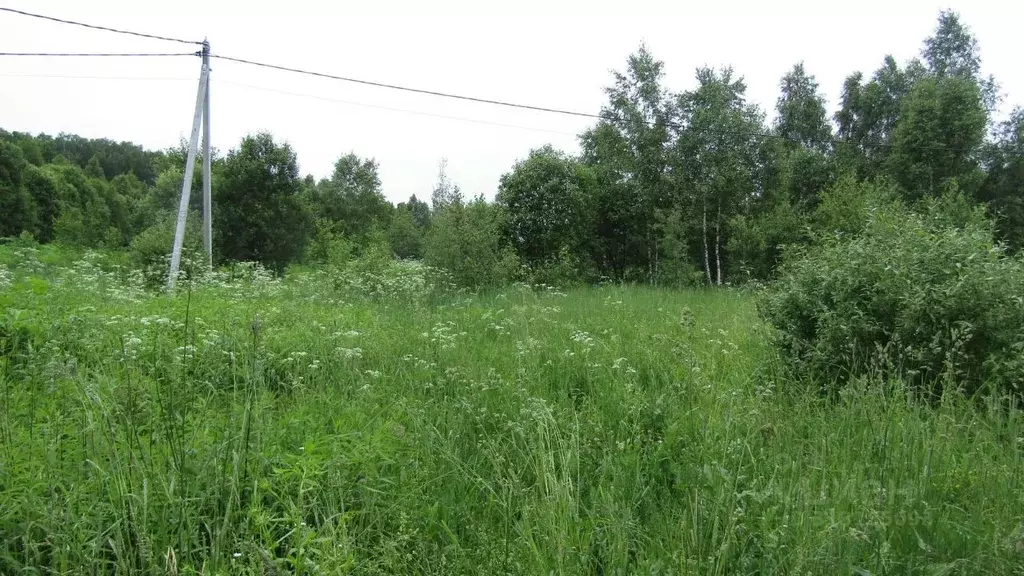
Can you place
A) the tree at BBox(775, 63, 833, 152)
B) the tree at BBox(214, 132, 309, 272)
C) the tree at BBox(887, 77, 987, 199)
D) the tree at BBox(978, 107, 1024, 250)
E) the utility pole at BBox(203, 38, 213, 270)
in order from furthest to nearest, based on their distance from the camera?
the tree at BBox(775, 63, 833, 152) < the tree at BBox(978, 107, 1024, 250) < the tree at BBox(214, 132, 309, 272) < the tree at BBox(887, 77, 987, 199) < the utility pole at BBox(203, 38, 213, 270)

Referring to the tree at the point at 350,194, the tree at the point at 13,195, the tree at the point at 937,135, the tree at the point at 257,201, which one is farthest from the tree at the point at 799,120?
the tree at the point at 13,195

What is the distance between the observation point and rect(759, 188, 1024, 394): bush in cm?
406

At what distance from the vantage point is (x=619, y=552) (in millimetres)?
2113

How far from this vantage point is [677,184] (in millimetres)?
21453

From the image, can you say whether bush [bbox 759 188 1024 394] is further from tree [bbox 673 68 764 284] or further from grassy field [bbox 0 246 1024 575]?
tree [bbox 673 68 764 284]

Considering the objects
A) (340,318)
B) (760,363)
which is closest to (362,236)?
(340,318)

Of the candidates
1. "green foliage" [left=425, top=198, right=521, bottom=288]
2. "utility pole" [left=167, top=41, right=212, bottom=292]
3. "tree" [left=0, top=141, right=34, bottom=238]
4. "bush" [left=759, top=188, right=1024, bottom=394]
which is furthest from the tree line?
"tree" [left=0, top=141, right=34, bottom=238]

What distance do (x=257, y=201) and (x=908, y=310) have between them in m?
26.8

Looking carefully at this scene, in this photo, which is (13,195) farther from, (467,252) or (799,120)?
(799,120)

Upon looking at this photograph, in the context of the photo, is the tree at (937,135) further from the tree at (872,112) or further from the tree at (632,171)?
the tree at (632,171)

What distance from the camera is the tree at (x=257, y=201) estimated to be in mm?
25031

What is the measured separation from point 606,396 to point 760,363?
1.90 m

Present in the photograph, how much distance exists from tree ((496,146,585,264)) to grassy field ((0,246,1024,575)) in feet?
52.1

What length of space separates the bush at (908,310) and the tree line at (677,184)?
10334 mm
